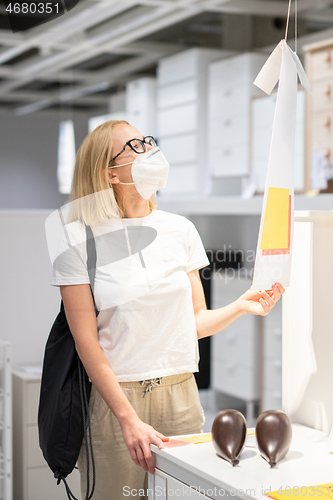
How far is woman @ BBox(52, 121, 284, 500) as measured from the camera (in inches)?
44.4

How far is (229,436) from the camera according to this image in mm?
882

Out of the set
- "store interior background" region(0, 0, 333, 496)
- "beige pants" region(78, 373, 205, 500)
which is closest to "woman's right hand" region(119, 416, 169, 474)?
"beige pants" region(78, 373, 205, 500)

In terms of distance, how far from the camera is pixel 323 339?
1.10 meters

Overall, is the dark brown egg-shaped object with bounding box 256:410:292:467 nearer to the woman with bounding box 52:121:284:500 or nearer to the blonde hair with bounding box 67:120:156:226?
the woman with bounding box 52:121:284:500

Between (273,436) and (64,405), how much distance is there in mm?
428

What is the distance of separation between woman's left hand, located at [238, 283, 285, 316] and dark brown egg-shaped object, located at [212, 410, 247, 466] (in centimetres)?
25

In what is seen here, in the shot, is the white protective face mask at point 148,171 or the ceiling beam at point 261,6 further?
the ceiling beam at point 261,6

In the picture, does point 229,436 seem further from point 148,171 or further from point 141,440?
point 148,171

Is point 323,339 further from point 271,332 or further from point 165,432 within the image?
point 271,332

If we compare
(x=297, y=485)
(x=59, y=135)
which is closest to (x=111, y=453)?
(x=297, y=485)

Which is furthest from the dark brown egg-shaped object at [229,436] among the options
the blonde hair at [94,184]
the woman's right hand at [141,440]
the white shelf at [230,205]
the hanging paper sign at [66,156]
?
the white shelf at [230,205]

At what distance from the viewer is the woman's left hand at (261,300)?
108 centimetres

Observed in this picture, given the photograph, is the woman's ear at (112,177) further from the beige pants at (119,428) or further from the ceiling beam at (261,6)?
the ceiling beam at (261,6)

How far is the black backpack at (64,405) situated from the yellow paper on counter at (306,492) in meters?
0.46
